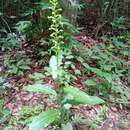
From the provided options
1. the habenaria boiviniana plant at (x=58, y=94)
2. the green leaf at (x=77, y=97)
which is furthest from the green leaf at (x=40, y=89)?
the green leaf at (x=77, y=97)

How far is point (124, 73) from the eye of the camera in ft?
17.4

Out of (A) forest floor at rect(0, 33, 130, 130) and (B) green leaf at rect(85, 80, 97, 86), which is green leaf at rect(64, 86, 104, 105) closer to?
(A) forest floor at rect(0, 33, 130, 130)

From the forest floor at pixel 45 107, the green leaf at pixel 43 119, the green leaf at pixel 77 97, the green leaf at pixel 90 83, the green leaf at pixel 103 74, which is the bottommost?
the forest floor at pixel 45 107

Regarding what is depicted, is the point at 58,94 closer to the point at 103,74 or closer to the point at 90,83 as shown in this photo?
the point at 90,83

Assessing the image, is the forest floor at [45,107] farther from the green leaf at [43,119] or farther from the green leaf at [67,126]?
the green leaf at [43,119]

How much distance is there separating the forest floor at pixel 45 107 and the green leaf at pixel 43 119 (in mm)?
477

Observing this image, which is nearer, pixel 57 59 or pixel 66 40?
pixel 57 59

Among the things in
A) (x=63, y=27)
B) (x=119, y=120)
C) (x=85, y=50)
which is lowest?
(x=119, y=120)

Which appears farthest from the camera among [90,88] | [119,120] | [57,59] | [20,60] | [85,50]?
[85,50]

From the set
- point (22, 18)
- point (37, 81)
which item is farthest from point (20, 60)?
point (22, 18)

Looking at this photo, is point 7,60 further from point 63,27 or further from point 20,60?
point 63,27

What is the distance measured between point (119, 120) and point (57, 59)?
137cm

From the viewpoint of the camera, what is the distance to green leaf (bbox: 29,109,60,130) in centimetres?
341

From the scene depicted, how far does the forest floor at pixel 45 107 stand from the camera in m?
4.05
